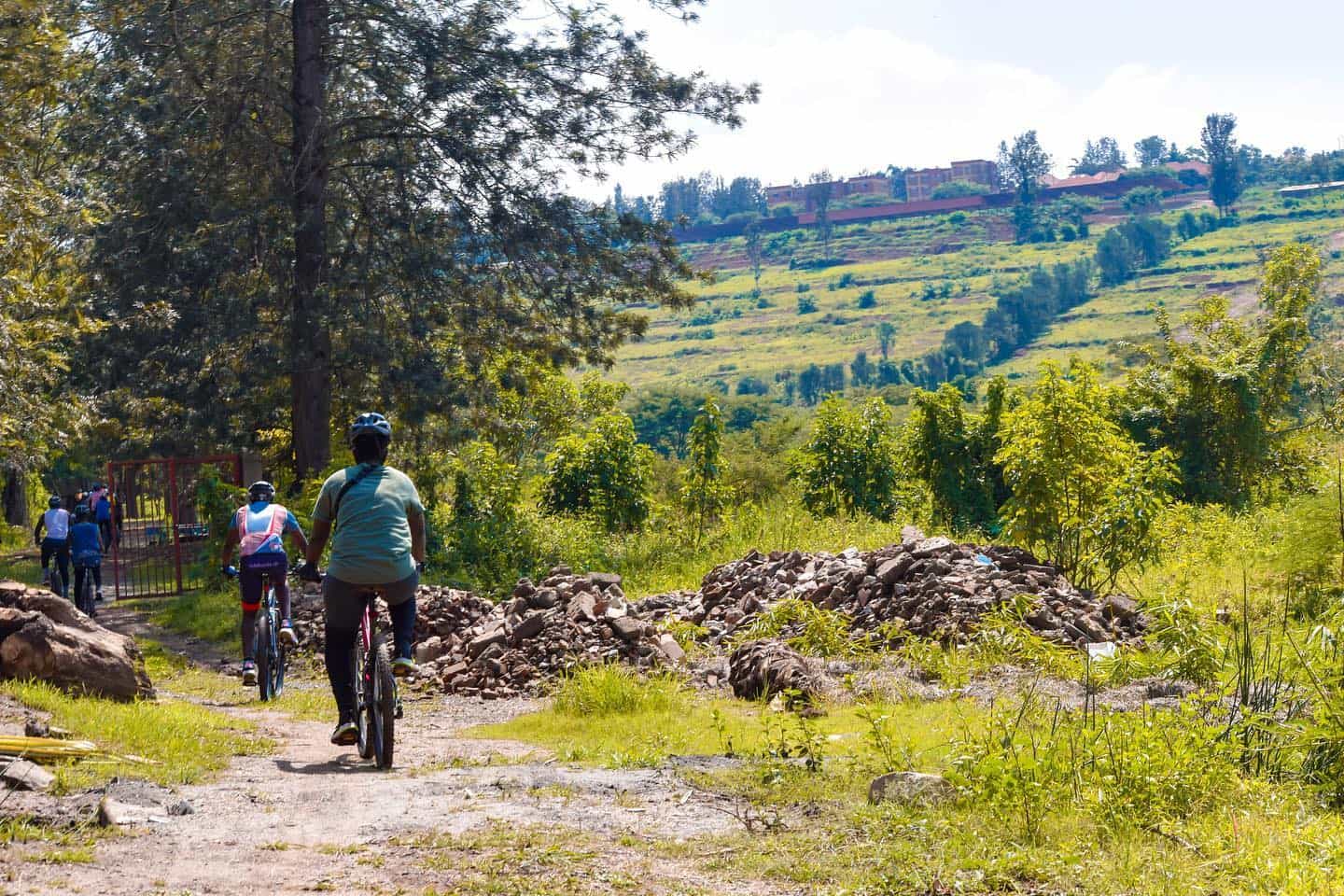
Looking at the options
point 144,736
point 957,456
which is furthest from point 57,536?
point 957,456

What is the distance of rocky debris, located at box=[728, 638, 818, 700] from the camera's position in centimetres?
991

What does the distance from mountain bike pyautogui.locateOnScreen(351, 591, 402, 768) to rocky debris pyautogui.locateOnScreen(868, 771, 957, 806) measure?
264 centimetres

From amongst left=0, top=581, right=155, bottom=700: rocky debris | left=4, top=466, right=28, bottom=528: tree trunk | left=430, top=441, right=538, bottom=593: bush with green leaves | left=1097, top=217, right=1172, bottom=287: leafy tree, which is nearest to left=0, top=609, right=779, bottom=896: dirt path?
left=0, top=581, right=155, bottom=700: rocky debris

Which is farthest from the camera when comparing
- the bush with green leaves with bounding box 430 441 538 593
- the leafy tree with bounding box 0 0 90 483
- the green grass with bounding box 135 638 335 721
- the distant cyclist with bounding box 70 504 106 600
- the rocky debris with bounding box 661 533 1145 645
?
the bush with green leaves with bounding box 430 441 538 593

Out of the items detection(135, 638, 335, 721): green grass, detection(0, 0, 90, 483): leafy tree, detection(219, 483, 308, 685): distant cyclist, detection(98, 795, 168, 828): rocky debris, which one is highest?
Result: detection(0, 0, 90, 483): leafy tree

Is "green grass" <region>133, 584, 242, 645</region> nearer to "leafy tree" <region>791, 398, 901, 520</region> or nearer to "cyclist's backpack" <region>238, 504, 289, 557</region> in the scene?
"cyclist's backpack" <region>238, 504, 289, 557</region>

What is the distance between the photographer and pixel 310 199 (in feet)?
67.7

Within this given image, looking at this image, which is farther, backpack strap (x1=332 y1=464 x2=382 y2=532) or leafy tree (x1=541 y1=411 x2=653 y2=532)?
leafy tree (x1=541 y1=411 x2=653 y2=532)

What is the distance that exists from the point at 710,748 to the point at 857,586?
550cm

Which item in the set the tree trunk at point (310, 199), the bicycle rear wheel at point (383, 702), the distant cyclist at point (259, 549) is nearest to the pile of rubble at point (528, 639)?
the distant cyclist at point (259, 549)

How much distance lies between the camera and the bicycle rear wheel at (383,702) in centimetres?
711

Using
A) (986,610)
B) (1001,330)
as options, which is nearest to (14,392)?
(986,610)

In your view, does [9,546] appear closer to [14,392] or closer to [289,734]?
[14,392]

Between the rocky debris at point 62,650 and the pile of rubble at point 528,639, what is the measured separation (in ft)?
10.7
